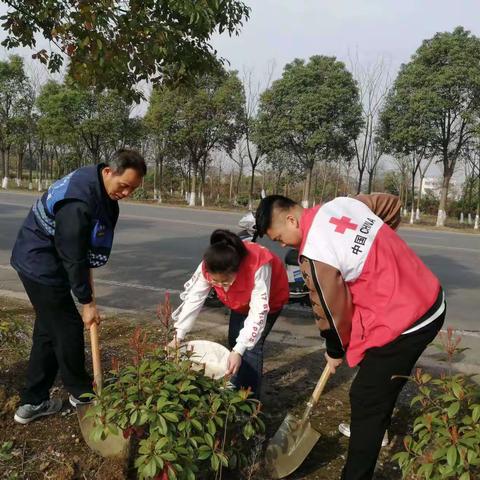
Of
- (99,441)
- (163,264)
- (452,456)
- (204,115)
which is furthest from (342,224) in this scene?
(204,115)

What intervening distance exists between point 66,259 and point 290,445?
142cm

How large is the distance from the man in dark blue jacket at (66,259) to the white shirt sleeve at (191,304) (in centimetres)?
44

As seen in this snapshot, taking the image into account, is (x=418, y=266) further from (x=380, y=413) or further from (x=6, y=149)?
(x=6, y=149)

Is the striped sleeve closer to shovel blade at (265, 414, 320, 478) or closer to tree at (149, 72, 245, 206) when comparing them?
shovel blade at (265, 414, 320, 478)

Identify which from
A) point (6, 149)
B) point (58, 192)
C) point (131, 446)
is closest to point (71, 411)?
point (131, 446)

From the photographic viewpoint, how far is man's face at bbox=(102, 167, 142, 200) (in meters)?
2.50

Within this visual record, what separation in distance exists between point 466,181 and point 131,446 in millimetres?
36719

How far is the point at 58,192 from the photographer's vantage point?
2480 mm

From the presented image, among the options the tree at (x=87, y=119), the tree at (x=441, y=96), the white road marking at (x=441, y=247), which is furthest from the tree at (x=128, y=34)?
the tree at (x=87, y=119)

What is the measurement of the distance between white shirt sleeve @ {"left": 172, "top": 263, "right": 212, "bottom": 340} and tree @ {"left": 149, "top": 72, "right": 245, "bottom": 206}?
2264 cm

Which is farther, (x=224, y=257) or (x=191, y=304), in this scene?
(x=191, y=304)

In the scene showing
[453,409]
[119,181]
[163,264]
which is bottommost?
[163,264]

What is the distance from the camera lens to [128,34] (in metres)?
3.73

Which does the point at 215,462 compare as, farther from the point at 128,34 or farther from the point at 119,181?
the point at 128,34
